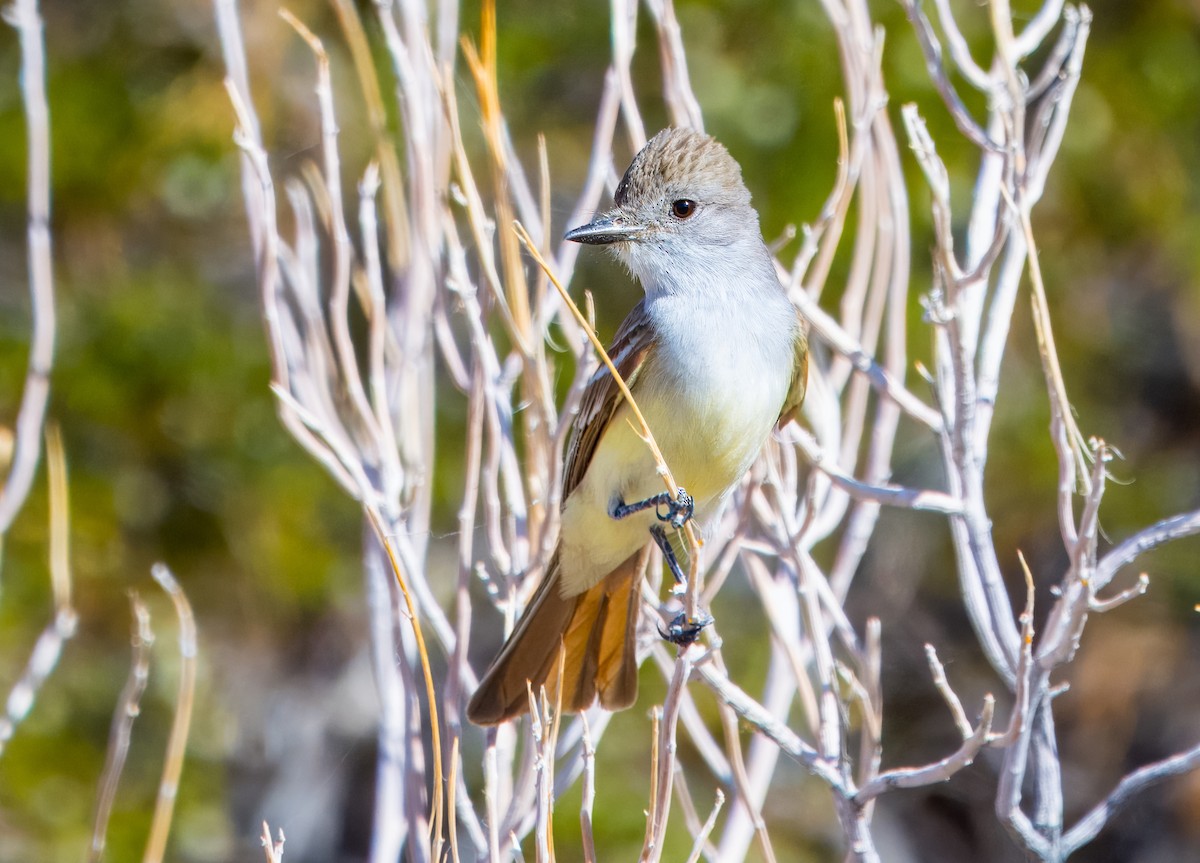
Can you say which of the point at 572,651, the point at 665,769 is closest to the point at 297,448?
the point at 572,651

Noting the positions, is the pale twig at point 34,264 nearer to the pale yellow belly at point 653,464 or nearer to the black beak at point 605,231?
the black beak at point 605,231

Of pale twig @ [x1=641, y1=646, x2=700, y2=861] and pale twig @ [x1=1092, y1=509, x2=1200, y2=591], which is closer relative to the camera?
pale twig @ [x1=641, y1=646, x2=700, y2=861]

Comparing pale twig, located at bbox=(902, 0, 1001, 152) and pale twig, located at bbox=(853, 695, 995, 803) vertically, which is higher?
pale twig, located at bbox=(902, 0, 1001, 152)

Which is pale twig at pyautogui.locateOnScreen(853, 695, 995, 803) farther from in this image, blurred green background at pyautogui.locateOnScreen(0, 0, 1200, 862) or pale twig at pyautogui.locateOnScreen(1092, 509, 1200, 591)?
blurred green background at pyautogui.locateOnScreen(0, 0, 1200, 862)

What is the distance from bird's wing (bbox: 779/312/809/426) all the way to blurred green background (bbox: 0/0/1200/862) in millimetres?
1887

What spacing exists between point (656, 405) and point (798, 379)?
0.35 metres

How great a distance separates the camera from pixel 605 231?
9.64 ft

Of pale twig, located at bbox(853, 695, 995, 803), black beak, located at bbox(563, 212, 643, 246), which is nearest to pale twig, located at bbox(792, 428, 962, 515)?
pale twig, located at bbox(853, 695, 995, 803)

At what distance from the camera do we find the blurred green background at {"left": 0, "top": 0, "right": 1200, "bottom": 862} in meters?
4.96

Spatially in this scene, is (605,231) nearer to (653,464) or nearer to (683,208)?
(683,208)

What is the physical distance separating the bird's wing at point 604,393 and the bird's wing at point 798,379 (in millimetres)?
312

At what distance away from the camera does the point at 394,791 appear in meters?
2.55

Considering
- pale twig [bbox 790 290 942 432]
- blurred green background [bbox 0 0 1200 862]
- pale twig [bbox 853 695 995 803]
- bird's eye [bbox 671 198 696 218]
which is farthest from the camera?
blurred green background [bbox 0 0 1200 862]

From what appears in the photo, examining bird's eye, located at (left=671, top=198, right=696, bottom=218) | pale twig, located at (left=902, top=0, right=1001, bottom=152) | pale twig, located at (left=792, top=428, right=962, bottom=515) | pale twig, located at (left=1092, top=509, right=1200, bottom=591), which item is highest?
pale twig, located at (left=902, top=0, right=1001, bottom=152)
